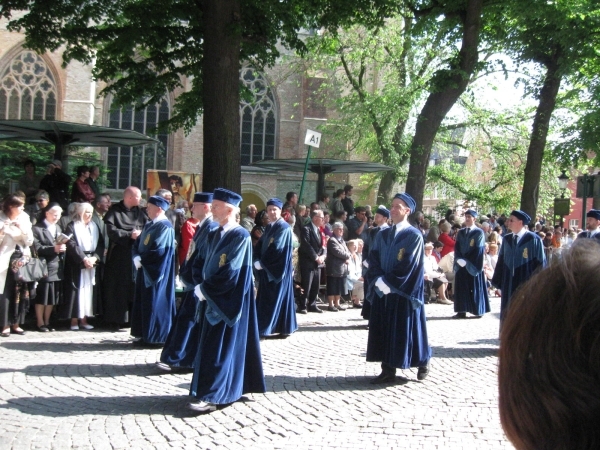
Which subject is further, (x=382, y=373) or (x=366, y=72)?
(x=366, y=72)

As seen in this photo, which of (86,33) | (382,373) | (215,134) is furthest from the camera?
(86,33)

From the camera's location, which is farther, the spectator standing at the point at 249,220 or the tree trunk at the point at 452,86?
the tree trunk at the point at 452,86

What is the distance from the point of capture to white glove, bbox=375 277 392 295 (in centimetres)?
776

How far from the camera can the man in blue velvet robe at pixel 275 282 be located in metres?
10.7

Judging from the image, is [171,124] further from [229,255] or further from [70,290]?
[229,255]

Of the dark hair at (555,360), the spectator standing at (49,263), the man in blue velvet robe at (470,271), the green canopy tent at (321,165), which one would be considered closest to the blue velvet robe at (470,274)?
the man in blue velvet robe at (470,271)

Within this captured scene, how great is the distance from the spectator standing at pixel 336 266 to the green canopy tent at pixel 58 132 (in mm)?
5121

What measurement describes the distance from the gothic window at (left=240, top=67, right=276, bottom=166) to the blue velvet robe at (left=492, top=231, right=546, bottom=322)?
24.4m

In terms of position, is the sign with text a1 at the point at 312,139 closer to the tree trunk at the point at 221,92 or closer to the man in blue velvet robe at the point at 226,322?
the tree trunk at the point at 221,92

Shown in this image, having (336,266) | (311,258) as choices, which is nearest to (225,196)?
(311,258)

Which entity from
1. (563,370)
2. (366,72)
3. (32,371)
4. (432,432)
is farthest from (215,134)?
(366,72)

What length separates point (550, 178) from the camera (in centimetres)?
3247

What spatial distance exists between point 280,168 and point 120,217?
11.4 m

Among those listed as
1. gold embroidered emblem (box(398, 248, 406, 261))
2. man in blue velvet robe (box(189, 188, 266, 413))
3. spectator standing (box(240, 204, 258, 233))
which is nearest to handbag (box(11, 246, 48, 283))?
spectator standing (box(240, 204, 258, 233))
